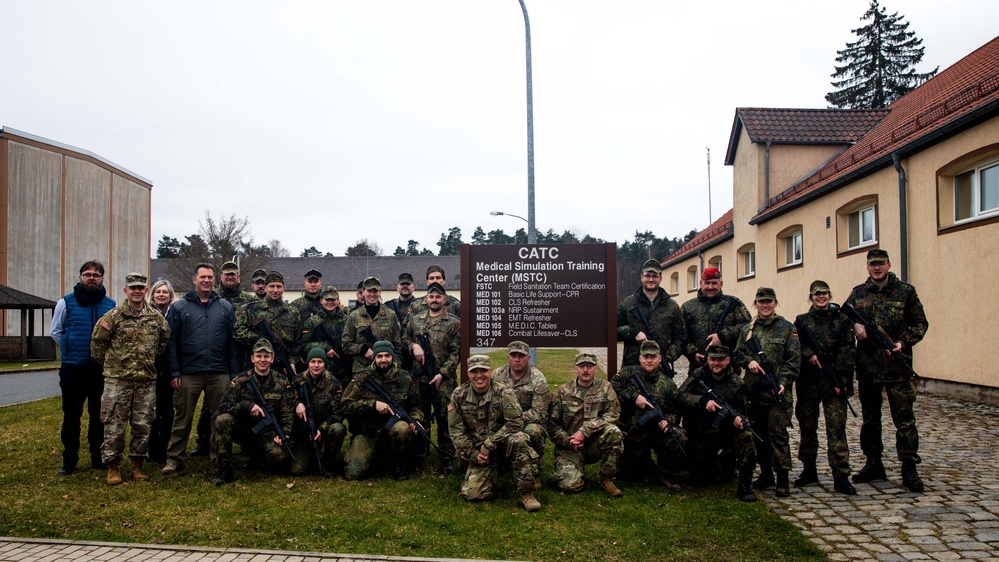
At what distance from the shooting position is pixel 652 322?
7543 mm

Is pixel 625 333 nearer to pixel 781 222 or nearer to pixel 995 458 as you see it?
pixel 995 458

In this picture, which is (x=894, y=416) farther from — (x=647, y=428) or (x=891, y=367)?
(x=647, y=428)

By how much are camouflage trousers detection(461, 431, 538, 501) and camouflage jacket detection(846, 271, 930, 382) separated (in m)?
3.45

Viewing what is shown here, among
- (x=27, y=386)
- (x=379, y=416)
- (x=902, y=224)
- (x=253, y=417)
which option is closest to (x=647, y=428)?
(x=379, y=416)

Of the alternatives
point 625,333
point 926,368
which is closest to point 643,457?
point 625,333

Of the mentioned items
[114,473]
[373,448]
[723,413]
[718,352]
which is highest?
[718,352]

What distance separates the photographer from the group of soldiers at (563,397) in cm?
635

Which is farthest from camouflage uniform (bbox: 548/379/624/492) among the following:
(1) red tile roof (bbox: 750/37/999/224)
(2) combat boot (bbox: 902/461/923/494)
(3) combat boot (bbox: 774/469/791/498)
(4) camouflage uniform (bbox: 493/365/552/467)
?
(1) red tile roof (bbox: 750/37/999/224)

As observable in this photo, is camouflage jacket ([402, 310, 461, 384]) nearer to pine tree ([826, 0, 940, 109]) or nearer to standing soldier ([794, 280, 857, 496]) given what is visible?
standing soldier ([794, 280, 857, 496])

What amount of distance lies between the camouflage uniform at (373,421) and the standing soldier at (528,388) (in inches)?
42.1

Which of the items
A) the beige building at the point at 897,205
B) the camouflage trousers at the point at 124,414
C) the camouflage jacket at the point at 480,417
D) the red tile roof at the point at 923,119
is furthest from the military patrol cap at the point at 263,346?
the red tile roof at the point at 923,119

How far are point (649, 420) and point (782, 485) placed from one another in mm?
1349

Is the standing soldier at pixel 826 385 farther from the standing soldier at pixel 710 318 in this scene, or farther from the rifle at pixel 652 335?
the rifle at pixel 652 335

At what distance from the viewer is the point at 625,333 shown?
25.1 ft
